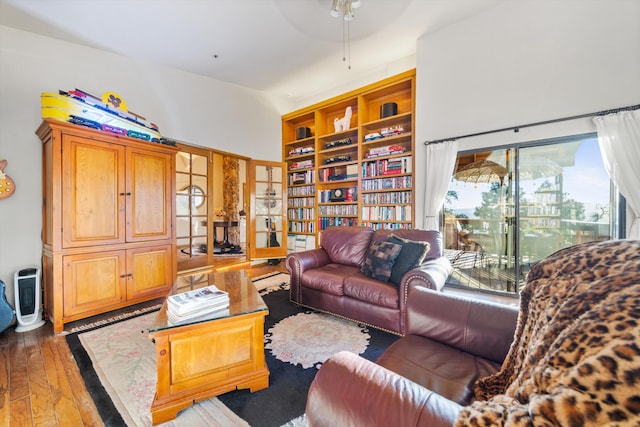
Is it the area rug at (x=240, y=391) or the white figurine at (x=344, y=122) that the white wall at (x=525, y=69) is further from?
the area rug at (x=240, y=391)

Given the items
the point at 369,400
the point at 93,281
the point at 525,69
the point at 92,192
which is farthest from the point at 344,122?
the point at 369,400

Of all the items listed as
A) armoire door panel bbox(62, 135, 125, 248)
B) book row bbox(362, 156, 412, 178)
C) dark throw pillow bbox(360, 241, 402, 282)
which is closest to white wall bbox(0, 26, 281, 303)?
armoire door panel bbox(62, 135, 125, 248)

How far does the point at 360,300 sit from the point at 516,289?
213 cm

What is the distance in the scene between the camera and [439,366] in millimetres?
1070

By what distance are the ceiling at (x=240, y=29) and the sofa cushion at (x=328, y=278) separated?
2.81 metres

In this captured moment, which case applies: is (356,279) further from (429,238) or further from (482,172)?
(482,172)

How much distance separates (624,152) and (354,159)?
3145mm

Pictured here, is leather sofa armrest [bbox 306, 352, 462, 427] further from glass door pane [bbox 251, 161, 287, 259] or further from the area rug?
glass door pane [bbox 251, 161, 287, 259]

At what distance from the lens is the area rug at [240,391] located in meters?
1.33

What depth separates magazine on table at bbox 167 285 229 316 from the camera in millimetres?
1386

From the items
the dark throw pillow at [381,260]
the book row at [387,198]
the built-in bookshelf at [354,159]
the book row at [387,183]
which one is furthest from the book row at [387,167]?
the dark throw pillow at [381,260]

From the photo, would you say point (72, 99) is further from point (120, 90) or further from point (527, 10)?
point (527, 10)

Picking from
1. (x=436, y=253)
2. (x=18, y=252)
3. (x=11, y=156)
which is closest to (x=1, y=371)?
(x=18, y=252)

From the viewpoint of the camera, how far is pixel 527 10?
2.79 m
